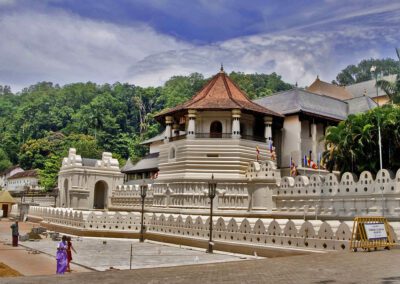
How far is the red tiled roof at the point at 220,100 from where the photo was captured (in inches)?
1371

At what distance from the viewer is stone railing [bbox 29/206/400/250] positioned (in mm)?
15828

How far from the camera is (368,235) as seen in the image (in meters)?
14.4

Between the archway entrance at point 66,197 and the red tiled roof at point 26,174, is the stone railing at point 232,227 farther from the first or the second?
the red tiled roof at point 26,174

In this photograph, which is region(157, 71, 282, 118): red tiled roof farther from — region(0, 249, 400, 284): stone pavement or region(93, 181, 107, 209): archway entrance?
region(0, 249, 400, 284): stone pavement

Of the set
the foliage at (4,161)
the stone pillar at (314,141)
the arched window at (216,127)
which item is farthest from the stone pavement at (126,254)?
the foliage at (4,161)

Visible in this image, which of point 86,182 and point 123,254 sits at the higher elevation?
point 86,182

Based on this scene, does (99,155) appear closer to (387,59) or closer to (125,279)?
(125,279)

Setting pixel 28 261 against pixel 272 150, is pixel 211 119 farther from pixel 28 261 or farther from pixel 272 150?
pixel 28 261

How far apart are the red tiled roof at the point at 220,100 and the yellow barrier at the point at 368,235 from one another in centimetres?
2023

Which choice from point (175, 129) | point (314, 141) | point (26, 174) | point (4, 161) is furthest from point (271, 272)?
point (4, 161)

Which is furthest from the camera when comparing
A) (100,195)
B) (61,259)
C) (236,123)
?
(100,195)

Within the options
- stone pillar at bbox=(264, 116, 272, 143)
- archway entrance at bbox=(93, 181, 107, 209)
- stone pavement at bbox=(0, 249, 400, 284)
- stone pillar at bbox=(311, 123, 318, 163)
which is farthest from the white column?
stone pavement at bbox=(0, 249, 400, 284)

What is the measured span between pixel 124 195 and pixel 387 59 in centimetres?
9465

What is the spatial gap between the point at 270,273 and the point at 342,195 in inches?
584
